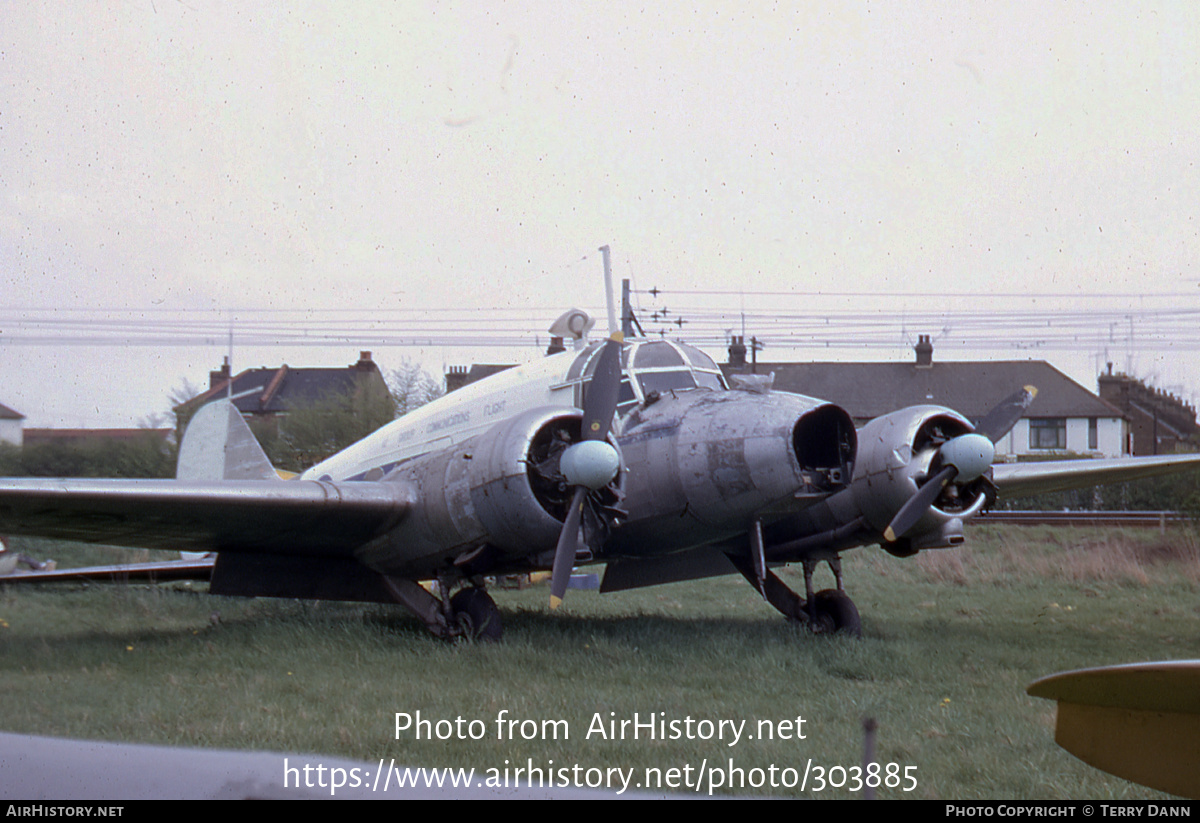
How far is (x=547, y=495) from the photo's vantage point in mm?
8328

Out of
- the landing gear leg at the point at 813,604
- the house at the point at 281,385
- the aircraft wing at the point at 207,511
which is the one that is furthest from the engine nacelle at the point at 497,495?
the house at the point at 281,385

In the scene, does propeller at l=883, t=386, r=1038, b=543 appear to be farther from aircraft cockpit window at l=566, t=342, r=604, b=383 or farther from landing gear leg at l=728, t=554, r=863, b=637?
aircraft cockpit window at l=566, t=342, r=604, b=383

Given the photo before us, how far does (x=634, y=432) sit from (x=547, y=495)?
104cm

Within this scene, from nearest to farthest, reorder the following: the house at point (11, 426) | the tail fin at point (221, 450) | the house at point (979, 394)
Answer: the house at point (11, 426)
the tail fin at point (221, 450)
the house at point (979, 394)

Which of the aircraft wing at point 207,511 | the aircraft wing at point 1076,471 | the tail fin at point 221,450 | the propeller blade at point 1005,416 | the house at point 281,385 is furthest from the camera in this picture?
the house at point 281,385

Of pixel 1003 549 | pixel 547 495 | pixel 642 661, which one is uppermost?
pixel 547 495

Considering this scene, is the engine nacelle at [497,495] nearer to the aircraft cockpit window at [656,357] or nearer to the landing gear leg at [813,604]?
the aircraft cockpit window at [656,357]

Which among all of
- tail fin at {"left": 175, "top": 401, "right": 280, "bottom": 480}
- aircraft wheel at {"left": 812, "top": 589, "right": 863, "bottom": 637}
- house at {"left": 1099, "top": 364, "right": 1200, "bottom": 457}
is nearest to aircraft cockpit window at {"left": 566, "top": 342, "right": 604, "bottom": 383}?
aircraft wheel at {"left": 812, "top": 589, "right": 863, "bottom": 637}

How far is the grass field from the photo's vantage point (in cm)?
489

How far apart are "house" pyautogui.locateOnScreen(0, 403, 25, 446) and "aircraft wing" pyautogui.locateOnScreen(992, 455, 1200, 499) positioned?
9561 mm

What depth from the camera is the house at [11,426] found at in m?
7.15

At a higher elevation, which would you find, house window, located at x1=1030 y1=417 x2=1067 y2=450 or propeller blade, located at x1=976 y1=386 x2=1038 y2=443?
propeller blade, located at x1=976 y1=386 x2=1038 y2=443

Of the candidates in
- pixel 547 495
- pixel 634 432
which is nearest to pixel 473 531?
pixel 547 495

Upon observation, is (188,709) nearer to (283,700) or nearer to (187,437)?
(283,700)
